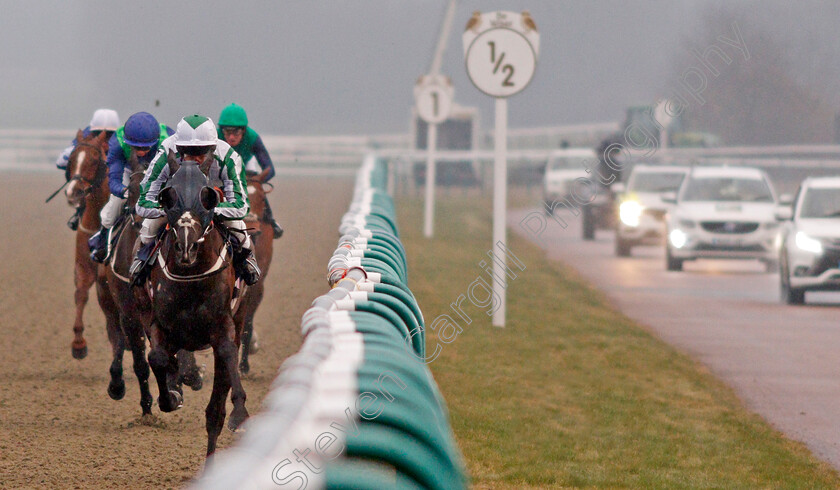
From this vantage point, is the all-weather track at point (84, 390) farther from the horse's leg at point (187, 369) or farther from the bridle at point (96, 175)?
the bridle at point (96, 175)

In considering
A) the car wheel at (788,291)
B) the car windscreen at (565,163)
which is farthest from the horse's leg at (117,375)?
the car windscreen at (565,163)

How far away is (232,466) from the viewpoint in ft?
8.73

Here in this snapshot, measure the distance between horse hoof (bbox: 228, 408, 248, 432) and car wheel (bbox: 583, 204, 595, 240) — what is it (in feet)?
66.2

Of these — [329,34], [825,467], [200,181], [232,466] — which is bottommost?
[825,467]

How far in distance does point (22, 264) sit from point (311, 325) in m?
16.6

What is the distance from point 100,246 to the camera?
936 cm

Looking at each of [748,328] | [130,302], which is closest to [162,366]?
[130,302]

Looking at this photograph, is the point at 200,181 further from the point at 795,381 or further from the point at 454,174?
the point at 454,174

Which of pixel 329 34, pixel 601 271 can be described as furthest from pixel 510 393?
pixel 329 34

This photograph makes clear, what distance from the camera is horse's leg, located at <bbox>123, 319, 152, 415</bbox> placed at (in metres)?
8.70

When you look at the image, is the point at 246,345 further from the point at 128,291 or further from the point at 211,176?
the point at 211,176

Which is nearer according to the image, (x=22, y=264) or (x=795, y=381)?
(x=795, y=381)

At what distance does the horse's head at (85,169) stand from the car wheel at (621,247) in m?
14.8

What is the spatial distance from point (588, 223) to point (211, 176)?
21.6 meters
